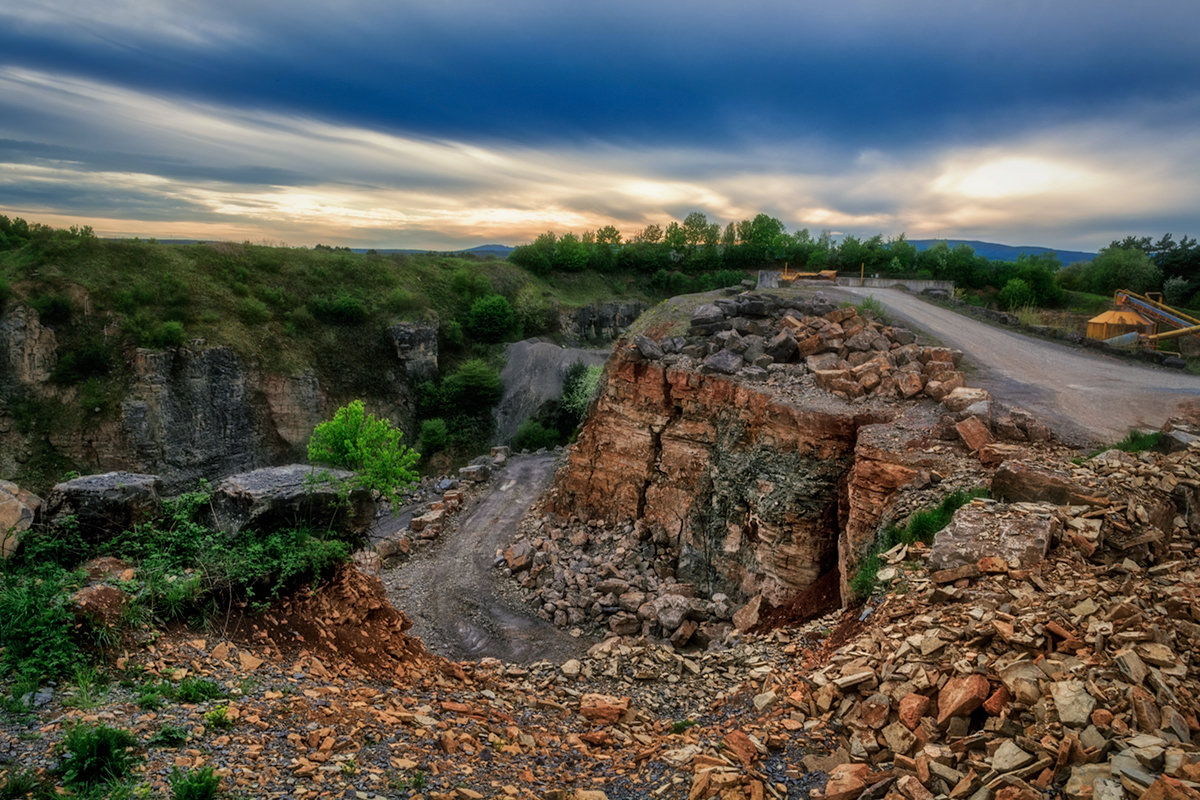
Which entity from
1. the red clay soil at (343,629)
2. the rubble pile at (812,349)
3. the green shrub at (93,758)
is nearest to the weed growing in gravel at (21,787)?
the green shrub at (93,758)

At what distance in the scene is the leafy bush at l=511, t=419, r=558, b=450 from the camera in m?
38.0

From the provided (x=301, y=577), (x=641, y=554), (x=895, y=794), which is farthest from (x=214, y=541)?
(x=641, y=554)

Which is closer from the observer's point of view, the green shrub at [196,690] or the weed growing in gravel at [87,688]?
the weed growing in gravel at [87,688]

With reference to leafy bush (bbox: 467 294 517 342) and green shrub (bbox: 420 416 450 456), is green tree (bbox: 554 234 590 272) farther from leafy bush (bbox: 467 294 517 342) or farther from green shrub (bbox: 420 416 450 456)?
green shrub (bbox: 420 416 450 456)

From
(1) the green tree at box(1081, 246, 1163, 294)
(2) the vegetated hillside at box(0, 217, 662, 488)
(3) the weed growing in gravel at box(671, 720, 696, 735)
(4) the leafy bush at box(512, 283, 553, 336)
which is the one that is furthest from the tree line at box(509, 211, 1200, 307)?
(3) the weed growing in gravel at box(671, 720, 696, 735)

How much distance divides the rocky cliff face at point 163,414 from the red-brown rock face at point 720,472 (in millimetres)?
25653

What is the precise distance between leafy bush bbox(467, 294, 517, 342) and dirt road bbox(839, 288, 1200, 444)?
120 ft

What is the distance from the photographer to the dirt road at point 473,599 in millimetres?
15648

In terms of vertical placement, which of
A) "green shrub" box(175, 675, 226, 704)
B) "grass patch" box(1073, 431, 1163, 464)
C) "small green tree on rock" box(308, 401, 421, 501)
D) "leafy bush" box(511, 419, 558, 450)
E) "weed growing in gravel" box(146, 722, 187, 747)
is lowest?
"leafy bush" box(511, 419, 558, 450)

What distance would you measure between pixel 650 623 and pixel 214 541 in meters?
10.7

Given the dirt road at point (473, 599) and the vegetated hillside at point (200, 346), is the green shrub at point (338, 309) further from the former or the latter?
the dirt road at point (473, 599)

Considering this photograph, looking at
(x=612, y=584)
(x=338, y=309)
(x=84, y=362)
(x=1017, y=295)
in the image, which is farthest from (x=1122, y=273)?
(x=84, y=362)

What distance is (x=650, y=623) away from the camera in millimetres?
15594

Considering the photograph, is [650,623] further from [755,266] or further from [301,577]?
[755,266]
